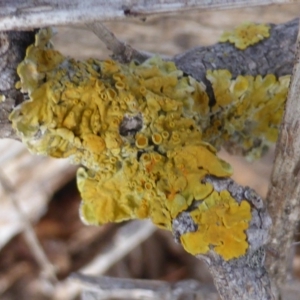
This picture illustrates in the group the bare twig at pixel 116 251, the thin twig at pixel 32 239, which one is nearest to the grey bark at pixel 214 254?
the thin twig at pixel 32 239

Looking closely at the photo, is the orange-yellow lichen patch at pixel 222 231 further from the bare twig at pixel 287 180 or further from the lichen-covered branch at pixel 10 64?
the lichen-covered branch at pixel 10 64

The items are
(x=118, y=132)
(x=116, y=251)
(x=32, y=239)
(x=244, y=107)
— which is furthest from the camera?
(x=116, y=251)

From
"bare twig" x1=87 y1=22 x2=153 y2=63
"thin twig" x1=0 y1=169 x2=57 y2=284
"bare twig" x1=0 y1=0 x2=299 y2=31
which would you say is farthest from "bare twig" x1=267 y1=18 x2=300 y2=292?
"thin twig" x1=0 y1=169 x2=57 y2=284

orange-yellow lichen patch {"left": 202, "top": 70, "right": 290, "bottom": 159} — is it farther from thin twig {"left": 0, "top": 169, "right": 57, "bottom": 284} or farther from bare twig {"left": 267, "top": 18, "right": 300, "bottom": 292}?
thin twig {"left": 0, "top": 169, "right": 57, "bottom": 284}

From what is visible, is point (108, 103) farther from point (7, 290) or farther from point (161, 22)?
point (7, 290)

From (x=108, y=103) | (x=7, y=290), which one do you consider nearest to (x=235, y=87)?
(x=108, y=103)

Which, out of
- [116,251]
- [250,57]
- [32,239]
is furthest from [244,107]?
[116,251]

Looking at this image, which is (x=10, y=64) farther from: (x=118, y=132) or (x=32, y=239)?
(x=32, y=239)
